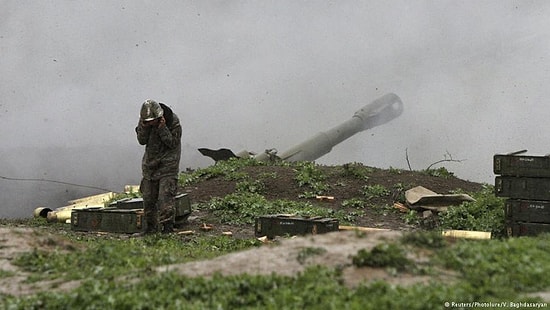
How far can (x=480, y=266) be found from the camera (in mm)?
6656

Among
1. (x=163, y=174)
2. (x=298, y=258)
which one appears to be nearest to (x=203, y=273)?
(x=298, y=258)

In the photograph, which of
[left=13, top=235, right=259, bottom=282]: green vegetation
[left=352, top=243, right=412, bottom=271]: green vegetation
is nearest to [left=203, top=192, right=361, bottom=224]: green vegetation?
[left=13, top=235, right=259, bottom=282]: green vegetation

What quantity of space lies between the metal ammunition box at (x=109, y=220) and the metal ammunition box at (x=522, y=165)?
20.4ft

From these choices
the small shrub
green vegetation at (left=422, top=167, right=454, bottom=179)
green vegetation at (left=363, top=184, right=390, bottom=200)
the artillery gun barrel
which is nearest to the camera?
the small shrub

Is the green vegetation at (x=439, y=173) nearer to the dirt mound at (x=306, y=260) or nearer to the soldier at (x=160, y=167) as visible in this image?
the soldier at (x=160, y=167)

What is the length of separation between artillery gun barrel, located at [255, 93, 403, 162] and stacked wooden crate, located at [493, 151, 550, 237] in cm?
1061

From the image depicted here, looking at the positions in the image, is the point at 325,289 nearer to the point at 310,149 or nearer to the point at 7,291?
the point at 7,291

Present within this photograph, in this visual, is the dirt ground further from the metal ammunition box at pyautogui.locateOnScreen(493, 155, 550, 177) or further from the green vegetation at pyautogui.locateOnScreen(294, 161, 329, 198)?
the metal ammunition box at pyautogui.locateOnScreen(493, 155, 550, 177)

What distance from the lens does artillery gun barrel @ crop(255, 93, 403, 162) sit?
896 inches

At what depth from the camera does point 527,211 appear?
1198 cm

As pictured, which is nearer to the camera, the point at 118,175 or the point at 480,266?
the point at 480,266

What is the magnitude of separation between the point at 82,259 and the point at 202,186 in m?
10.9

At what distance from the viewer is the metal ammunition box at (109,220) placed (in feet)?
42.7

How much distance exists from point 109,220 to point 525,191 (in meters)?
7.31
